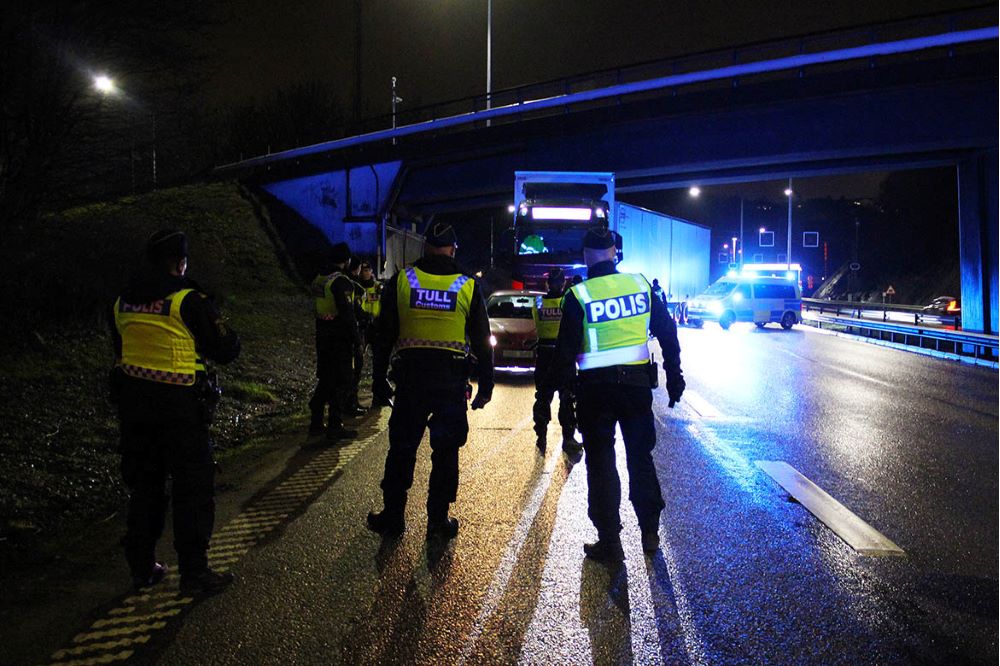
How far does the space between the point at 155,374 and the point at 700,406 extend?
27.0 feet

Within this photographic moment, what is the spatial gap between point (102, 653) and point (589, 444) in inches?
107

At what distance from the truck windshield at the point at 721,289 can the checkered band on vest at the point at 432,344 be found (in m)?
26.3

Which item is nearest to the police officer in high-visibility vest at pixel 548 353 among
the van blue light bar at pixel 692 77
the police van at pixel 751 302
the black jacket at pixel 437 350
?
the black jacket at pixel 437 350

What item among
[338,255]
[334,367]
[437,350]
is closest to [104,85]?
[338,255]

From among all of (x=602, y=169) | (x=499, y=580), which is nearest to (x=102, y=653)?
(x=499, y=580)

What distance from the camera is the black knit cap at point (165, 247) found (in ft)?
13.0

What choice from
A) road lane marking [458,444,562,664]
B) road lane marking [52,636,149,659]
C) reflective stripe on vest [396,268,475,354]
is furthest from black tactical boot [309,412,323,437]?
road lane marking [52,636,149,659]

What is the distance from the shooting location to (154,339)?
3926 mm

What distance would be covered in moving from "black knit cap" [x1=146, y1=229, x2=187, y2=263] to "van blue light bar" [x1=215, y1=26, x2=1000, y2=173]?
72.2 feet

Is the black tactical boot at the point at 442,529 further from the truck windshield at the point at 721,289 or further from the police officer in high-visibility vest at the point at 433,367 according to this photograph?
the truck windshield at the point at 721,289

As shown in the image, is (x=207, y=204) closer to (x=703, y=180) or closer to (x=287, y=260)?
(x=287, y=260)

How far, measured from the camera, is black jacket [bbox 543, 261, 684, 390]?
4750 millimetres

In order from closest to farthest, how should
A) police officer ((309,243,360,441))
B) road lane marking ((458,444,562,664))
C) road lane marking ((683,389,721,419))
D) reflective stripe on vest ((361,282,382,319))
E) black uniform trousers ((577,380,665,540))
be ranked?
road lane marking ((458,444,562,664)), black uniform trousers ((577,380,665,540)), police officer ((309,243,360,441)), reflective stripe on vest ((361,282,382,319)), road lane marking ((683,389,721,419))

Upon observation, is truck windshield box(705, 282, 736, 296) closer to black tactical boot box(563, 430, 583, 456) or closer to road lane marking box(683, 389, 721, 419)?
road lane marking box(683, 389, 721, 419)
